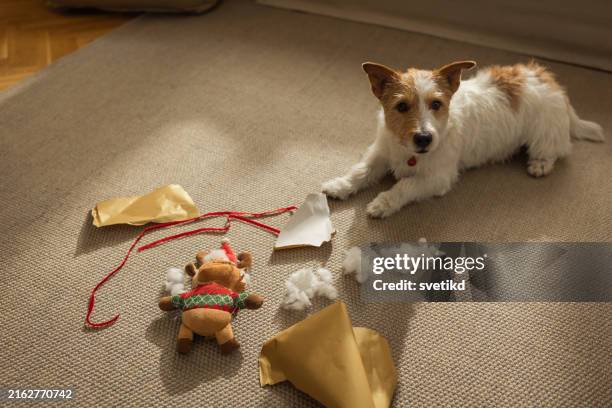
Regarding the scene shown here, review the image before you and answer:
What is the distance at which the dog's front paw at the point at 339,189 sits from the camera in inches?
76.7

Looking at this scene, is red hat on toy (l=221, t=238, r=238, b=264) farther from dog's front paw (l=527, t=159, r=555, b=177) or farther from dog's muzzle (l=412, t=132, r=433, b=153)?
dog's front paw (l=527, t=159, r=555, b=177)

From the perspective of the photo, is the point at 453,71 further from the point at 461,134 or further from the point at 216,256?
the point at 216,256

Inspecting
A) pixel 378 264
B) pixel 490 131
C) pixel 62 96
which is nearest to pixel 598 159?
pixel 490 131

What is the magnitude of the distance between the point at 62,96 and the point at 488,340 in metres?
2.27

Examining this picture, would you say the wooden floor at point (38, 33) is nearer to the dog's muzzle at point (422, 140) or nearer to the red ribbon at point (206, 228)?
the red ribbon at point (206, 228)

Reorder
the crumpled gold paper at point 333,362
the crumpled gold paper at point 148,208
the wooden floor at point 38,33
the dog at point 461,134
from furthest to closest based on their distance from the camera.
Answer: the wooden floor at point 38,33
the crumpled gold paper at point 148,208
the dog at point 461,134
the crumpled gold paper at point 333,362

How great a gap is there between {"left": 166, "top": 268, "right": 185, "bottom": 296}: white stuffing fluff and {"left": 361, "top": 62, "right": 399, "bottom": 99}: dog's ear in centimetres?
91

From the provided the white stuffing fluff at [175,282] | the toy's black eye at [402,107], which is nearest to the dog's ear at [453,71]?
the toy's black eye at [402,107]

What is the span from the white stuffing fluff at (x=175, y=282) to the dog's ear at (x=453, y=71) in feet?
3.55

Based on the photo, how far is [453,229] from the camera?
1850 millimetres

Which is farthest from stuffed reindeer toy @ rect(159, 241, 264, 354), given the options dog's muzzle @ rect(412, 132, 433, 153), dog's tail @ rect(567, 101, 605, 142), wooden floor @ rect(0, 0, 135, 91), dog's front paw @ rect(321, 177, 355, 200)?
wooden floor @ rect(0, 0, 135, 91)

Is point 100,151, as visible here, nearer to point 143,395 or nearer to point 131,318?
point 131,318

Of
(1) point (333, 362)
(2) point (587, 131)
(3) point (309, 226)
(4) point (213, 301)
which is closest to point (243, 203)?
(3) point (309, 226)

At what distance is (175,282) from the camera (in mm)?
1639
